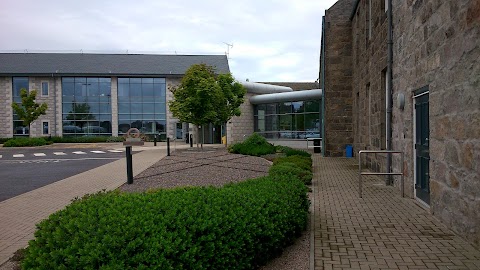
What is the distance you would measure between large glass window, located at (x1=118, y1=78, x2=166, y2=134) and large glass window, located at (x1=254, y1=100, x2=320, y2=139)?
46.8 ft

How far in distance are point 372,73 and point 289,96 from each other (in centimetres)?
1808

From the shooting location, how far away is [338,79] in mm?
19359

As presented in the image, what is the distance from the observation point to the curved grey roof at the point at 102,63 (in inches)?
1693

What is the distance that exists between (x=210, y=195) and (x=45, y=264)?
6.28 feet

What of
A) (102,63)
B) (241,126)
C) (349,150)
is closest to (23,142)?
(102,63)

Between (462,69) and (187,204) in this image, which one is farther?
(462,69)

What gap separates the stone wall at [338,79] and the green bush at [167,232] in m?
15.2

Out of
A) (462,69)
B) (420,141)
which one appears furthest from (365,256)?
(420,141)

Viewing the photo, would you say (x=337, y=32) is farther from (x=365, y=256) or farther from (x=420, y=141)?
(x=365, y=256)

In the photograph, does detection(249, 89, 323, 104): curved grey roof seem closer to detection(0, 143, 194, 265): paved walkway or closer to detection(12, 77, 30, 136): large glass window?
detection(0, 143, 194, 265): paved walkway

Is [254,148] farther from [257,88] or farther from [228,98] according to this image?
[257,88]

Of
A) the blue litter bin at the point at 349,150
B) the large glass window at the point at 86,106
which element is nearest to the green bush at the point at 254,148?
the blue litter bin at the point at 349,150

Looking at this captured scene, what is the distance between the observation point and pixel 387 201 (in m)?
7.89

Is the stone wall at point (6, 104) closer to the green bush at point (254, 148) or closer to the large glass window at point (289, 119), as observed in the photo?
the large glass window at point (289, 119)
